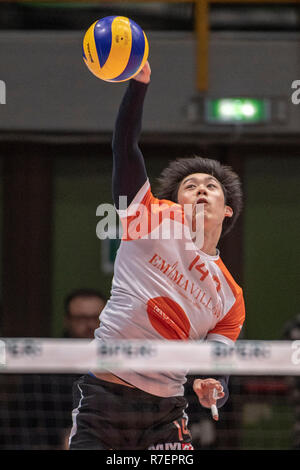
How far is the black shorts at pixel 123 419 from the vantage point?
3318 mm

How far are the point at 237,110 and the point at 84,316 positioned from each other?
224 cm

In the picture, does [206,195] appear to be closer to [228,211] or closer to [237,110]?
[228,211]

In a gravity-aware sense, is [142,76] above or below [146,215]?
above

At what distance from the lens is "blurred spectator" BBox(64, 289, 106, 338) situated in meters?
5.17

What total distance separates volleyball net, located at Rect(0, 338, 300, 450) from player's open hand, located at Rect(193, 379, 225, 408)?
69mm

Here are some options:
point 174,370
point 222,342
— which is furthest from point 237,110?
point 174,370

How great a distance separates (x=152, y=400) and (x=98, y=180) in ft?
11.0

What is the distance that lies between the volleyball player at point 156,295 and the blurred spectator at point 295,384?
1.85 metres

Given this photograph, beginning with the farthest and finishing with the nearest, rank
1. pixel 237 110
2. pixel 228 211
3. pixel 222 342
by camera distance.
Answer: pixel 237 110
pixel 228 211
pixel 222 342

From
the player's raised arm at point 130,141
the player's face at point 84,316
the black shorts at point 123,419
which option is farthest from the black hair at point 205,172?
the player's face at point 84,316

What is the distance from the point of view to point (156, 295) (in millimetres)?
3541

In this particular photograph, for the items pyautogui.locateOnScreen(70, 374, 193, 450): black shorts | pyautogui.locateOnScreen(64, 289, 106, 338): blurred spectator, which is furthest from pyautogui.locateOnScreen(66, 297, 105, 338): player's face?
pyautogui.locateOnScreen(70, 374, 193, 450): black shorts

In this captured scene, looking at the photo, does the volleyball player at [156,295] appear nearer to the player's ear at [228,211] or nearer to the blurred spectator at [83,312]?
the player's ear at [228,211]

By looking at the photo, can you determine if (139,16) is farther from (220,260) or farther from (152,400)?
(152,400)
